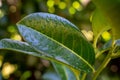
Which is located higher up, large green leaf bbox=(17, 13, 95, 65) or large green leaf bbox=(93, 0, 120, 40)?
large green leaf bbox=(93, 0, 120, 40)

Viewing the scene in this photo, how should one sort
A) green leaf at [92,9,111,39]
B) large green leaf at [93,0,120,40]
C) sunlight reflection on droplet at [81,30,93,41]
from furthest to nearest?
sunlight reflection on droplet at [81,30,93,41]
green leaf at [92,9,111,39]
large green leaf at [93,0,120,40]

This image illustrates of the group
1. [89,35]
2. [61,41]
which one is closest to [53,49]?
[61,41]

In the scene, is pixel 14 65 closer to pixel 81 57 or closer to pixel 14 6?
pixel 14 6

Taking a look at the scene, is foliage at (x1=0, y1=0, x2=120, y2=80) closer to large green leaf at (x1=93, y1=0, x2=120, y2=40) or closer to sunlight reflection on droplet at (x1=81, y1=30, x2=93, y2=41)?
large green leaf at (x1=93, y1=0, x2=120, y2=40)

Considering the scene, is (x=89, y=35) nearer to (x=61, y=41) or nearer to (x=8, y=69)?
(x=8, y=69)

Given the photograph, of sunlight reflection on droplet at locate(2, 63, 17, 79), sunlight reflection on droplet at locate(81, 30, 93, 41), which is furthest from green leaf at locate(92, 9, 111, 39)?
sunlight reflection on droplet at locate(2, 63, 17, 79)

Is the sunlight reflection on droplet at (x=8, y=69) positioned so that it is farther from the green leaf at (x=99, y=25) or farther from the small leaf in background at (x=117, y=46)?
the small leaf in background at (x=117, y=46)

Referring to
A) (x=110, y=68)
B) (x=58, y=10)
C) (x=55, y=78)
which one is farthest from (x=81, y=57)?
(x=58, y=10)
